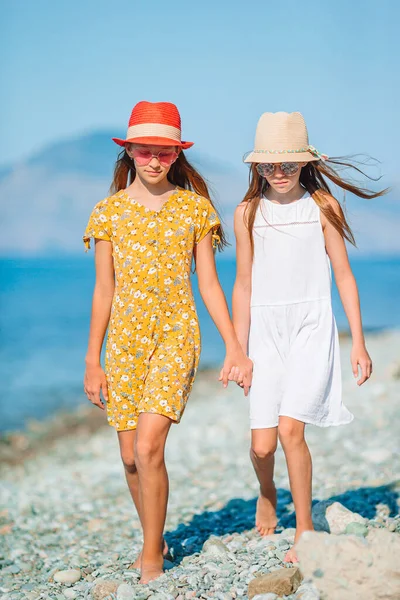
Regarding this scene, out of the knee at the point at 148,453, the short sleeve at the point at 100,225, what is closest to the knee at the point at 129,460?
the knee at the point at 148,453

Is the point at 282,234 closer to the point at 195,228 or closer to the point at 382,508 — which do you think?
the point at 195,228

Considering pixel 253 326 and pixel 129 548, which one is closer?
pixel 253 326

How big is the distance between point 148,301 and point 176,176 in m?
0.77

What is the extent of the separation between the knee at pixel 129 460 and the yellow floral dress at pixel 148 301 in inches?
6.6

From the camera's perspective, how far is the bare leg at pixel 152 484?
191 inches

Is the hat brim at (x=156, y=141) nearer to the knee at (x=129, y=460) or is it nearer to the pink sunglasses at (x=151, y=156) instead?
the pink sunglasses at (x=151, y=156)

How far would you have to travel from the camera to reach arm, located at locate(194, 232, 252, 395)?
509 centimetres

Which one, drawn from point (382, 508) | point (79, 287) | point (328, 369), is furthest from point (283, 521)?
point (79, 287)

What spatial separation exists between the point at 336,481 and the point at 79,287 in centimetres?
5191

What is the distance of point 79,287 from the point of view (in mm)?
59000

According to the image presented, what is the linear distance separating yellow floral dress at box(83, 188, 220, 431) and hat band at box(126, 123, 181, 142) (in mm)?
351

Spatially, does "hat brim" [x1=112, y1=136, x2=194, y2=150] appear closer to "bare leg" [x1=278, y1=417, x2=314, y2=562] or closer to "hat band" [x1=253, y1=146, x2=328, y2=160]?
"hat band" [x1=253, y1=146, x2=328, y2=160]

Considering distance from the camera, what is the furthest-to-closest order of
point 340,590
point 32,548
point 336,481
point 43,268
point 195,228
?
point 43,268 < point 336,481 < point 32,548 < point 195,228 < point 340,590

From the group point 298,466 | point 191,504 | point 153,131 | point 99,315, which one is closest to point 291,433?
point 298,466
